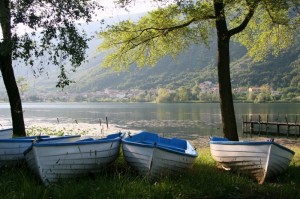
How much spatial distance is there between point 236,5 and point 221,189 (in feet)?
21.9

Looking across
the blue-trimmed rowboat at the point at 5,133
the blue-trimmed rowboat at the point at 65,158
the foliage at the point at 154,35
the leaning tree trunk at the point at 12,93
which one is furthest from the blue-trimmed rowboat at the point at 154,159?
the blue-trimmed rowboat at the point at 5,133

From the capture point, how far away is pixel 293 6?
39.8ft

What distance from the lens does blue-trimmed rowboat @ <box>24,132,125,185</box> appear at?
7.41 metres

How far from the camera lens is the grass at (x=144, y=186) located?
6840mm

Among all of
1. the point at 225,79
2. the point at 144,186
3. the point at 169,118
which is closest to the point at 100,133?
the point at 225,79

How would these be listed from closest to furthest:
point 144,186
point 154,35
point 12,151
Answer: point 144,186, point 12,151, point 154,35

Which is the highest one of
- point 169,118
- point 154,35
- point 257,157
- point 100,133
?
point 154,35

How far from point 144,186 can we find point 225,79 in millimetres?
6088

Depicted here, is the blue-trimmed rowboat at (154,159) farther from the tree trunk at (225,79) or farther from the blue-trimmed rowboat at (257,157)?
the tree trunk at (225,79)

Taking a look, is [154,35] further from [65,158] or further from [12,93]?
[65,158]

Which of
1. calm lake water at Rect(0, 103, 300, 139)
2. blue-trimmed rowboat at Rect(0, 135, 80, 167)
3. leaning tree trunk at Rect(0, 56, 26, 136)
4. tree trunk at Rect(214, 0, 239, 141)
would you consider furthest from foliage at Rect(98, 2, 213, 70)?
calm lake water at Rect(0, 103, 300, 139)

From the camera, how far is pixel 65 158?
7582 millimetres

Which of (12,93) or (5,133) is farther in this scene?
(5,133)

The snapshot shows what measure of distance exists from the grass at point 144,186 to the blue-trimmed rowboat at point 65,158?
0.20 m
